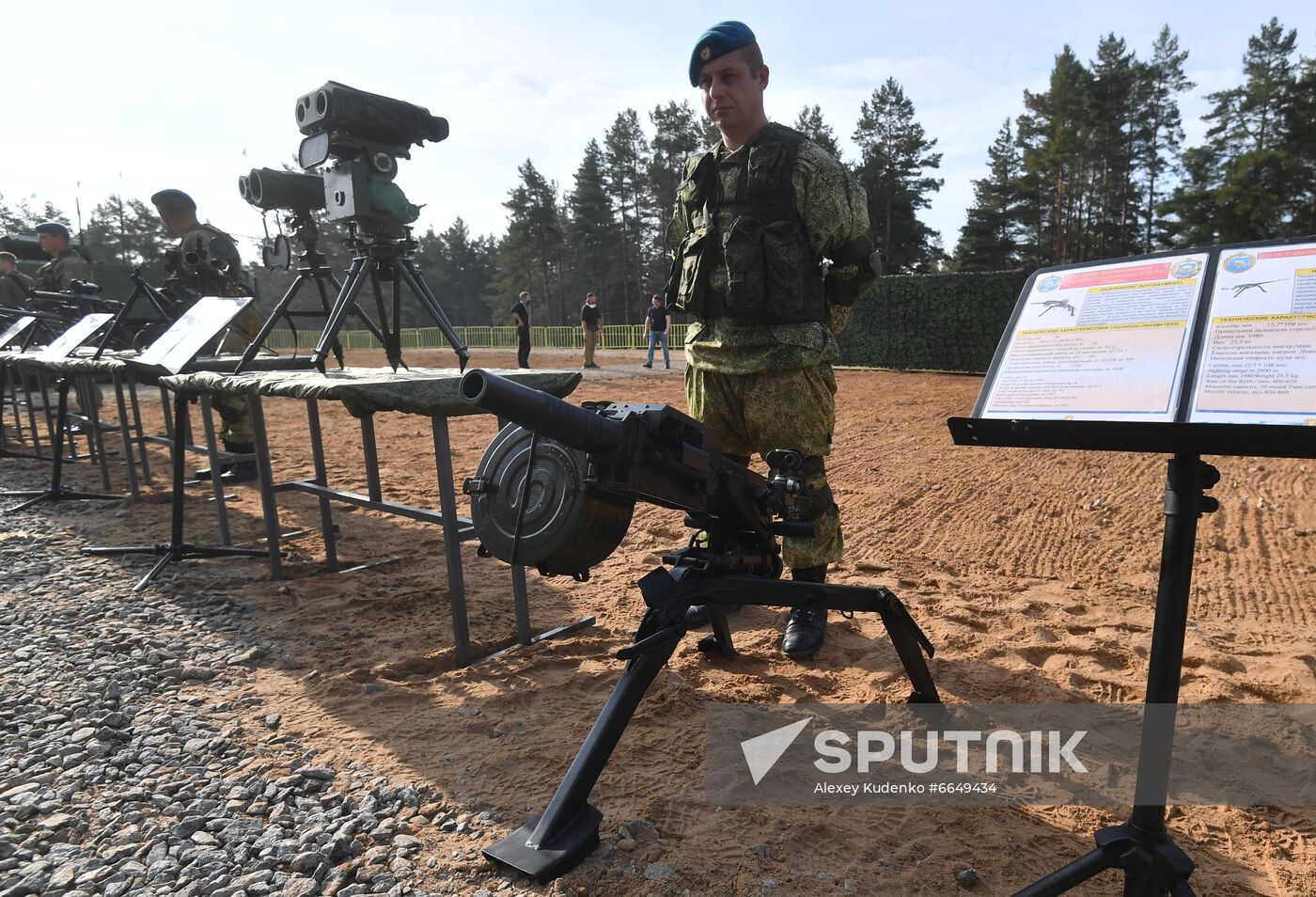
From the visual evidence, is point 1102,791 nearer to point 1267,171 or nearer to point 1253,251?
point 1253,251

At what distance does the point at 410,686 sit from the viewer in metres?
3.09

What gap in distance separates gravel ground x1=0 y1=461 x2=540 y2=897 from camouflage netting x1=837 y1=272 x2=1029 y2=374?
14657 mm

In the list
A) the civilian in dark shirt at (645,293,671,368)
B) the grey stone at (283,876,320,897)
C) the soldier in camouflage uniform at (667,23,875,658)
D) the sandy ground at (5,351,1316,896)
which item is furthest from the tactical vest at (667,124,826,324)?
the civilian in dark shirt at (645,293,671,368)

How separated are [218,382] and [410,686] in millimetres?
1952

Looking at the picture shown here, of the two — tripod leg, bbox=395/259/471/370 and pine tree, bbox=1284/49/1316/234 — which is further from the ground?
pine tree, bbox=1284/49/1316/234

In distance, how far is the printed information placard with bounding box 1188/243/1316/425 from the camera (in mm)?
1375

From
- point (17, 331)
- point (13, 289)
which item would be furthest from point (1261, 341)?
point (13, 289)

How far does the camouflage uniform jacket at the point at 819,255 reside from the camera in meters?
3.01

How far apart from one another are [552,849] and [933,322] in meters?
16.5

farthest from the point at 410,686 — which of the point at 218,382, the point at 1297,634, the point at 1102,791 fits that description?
the point at 1297,634

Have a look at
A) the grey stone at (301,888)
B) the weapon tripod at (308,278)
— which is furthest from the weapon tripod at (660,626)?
the weapon tripod at (308,278)

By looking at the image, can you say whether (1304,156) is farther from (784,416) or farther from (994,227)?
(784,416)

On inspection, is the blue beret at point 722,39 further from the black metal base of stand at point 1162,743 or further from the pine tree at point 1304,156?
the pine tree at point 1304,156

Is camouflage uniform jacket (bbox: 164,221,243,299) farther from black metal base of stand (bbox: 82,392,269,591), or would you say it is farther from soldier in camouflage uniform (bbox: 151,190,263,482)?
black metal base of stand (bbox: 82,392,269,591)
